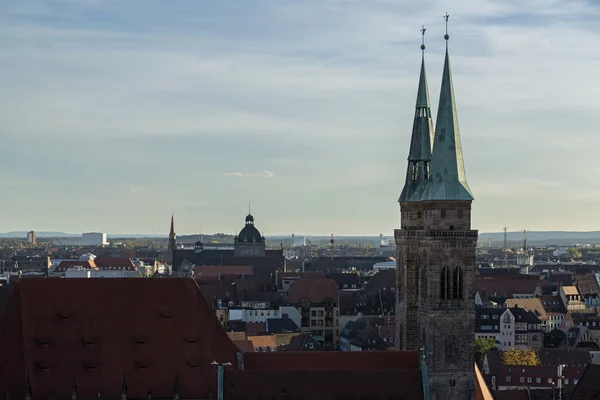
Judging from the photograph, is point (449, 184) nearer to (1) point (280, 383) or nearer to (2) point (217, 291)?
(1) point (280, 383)

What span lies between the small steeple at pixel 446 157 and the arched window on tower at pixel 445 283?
4572mm

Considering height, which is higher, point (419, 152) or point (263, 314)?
point (419, 152)

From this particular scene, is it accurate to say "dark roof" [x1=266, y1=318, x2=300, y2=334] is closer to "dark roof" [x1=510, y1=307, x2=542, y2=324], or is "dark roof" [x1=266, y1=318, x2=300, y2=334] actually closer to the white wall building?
the white wall building

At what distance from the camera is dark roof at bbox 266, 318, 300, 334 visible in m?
151

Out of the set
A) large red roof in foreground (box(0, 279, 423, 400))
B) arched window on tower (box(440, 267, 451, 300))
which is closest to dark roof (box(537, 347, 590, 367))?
arched window on tower (box(440, 267, 451, 300))

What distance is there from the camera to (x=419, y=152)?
76812mm

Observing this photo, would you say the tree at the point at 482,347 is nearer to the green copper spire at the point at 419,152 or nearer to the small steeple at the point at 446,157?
the green copper spire at the point at 419,152

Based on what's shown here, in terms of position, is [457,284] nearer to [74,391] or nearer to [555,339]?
[74,391]

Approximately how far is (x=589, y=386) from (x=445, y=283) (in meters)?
34.8

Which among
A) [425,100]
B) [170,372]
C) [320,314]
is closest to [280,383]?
[170,372]

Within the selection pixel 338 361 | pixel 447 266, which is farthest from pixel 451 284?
pixel 338 361

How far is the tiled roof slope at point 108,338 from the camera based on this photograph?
64.2m

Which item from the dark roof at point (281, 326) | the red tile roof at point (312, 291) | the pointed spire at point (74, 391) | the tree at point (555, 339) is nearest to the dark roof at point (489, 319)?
the tree at point (555, 339)

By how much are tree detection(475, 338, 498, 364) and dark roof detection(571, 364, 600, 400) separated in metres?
36.1
